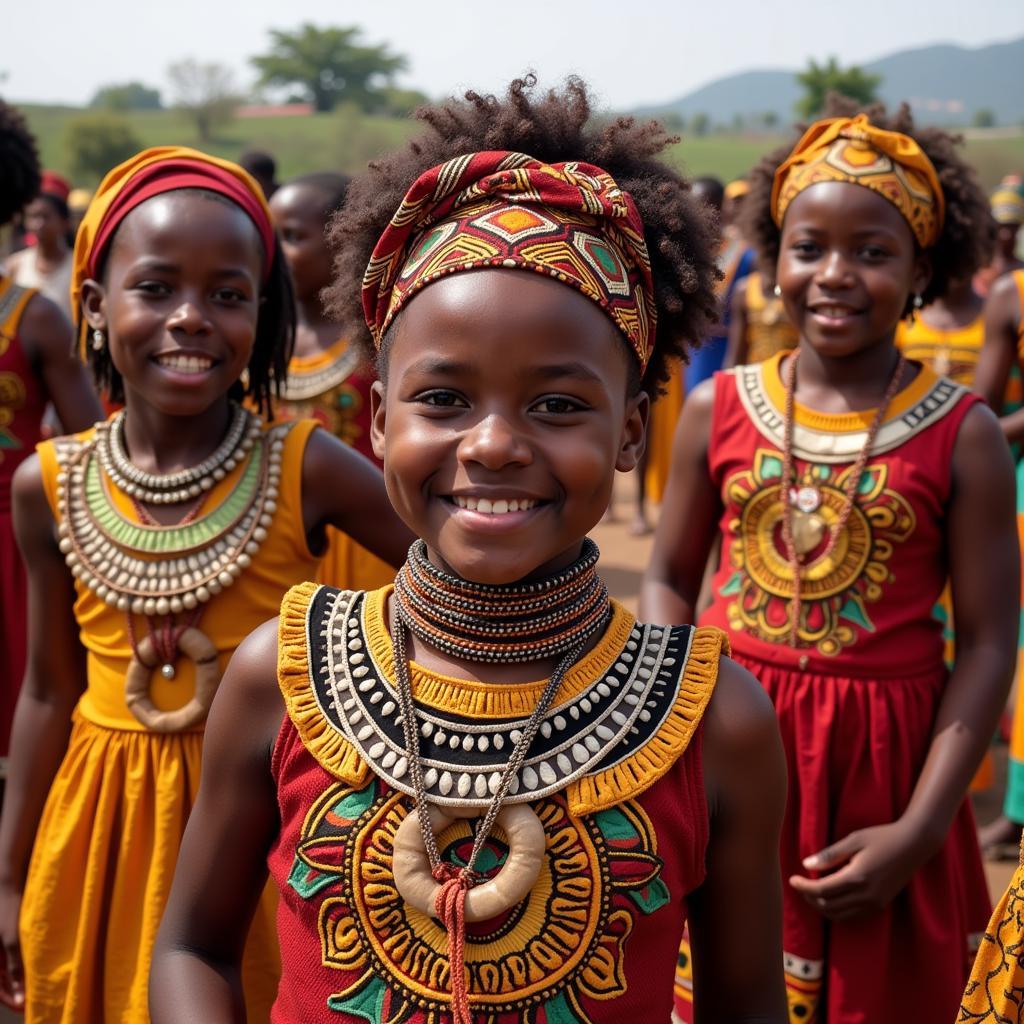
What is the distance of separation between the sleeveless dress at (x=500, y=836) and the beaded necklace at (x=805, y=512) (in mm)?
1173

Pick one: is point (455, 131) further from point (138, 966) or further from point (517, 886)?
point (138, 966)

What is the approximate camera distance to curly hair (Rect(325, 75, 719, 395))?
1750 mm

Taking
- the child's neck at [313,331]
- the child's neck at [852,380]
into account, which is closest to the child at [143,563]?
the child's neck at [852,380]

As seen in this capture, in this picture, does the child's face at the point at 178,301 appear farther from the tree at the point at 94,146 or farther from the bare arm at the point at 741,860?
the tree at the point at 94,146

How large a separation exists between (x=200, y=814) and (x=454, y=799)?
1.35ft

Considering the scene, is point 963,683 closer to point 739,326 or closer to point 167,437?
point 167,437

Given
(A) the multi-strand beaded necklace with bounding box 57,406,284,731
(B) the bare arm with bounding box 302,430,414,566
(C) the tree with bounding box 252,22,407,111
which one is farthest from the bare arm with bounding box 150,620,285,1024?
(C) the tree with bounding box 252,22,407,111

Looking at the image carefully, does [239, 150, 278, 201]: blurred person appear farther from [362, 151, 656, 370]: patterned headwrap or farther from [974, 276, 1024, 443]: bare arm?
[362, 151, 656, 370]: patterned headwrap

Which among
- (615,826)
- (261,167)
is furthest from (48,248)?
(615,826)

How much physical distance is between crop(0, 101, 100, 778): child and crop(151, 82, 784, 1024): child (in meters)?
2.36

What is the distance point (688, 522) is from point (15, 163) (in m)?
2.78

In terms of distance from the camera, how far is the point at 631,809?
61.6 inches

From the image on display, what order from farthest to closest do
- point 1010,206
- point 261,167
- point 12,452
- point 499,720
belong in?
point 1010,206 < point 261,167 < point 12,452 < point 499,720

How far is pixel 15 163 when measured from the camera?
4.25 m
